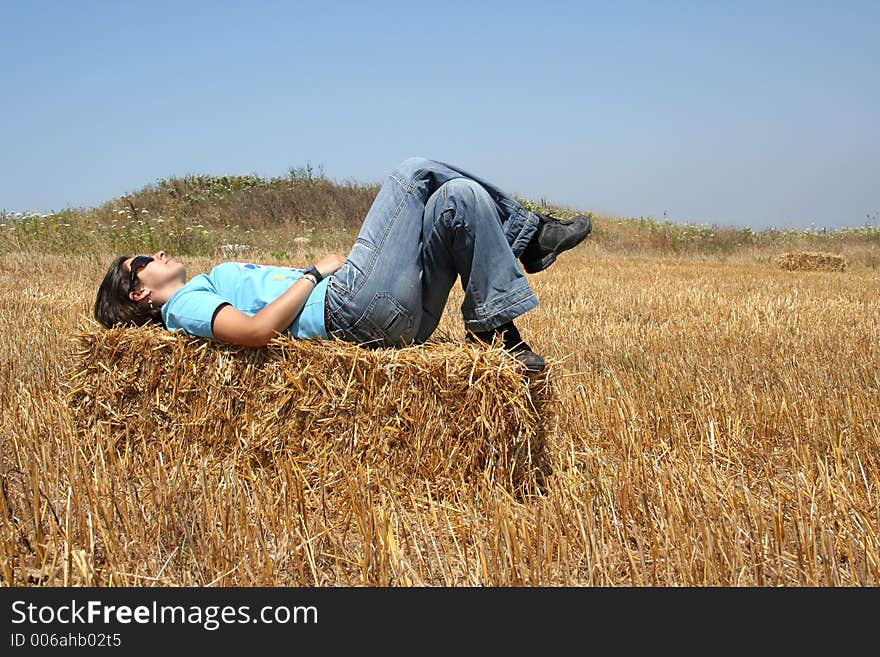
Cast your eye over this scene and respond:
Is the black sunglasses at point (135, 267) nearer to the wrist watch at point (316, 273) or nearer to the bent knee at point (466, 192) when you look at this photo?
the wrist watch at point (316, 273)

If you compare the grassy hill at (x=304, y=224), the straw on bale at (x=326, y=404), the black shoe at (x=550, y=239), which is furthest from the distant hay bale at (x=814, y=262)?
the straw on bale at (x=326, y=404)

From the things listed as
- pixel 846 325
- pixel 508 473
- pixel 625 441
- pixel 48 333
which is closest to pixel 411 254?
pixel 508 473

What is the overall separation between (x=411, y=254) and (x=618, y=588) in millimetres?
1616

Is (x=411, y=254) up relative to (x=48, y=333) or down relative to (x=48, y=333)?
up

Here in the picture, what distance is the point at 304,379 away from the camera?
2895 mm

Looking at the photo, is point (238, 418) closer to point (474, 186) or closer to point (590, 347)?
point (474, 186)

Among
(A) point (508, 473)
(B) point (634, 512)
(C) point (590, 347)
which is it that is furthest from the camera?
(C) point (590, 347)

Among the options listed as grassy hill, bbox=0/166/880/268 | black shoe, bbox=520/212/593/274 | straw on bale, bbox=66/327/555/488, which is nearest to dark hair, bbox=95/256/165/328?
straw on bale, bbox=66/327/555/488

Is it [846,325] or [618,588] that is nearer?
[618,588]

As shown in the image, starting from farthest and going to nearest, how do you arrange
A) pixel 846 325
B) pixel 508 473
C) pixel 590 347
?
→ 1. pixel 846 325
2. pixel 590 347
3. pixel 508 473

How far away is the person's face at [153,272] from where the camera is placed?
10.5 ft

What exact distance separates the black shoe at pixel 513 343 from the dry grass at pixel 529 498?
274 mm

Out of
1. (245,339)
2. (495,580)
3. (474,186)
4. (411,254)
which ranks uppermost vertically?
(474,186)

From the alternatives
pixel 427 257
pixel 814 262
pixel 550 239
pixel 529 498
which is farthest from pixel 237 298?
pixel 814 262
